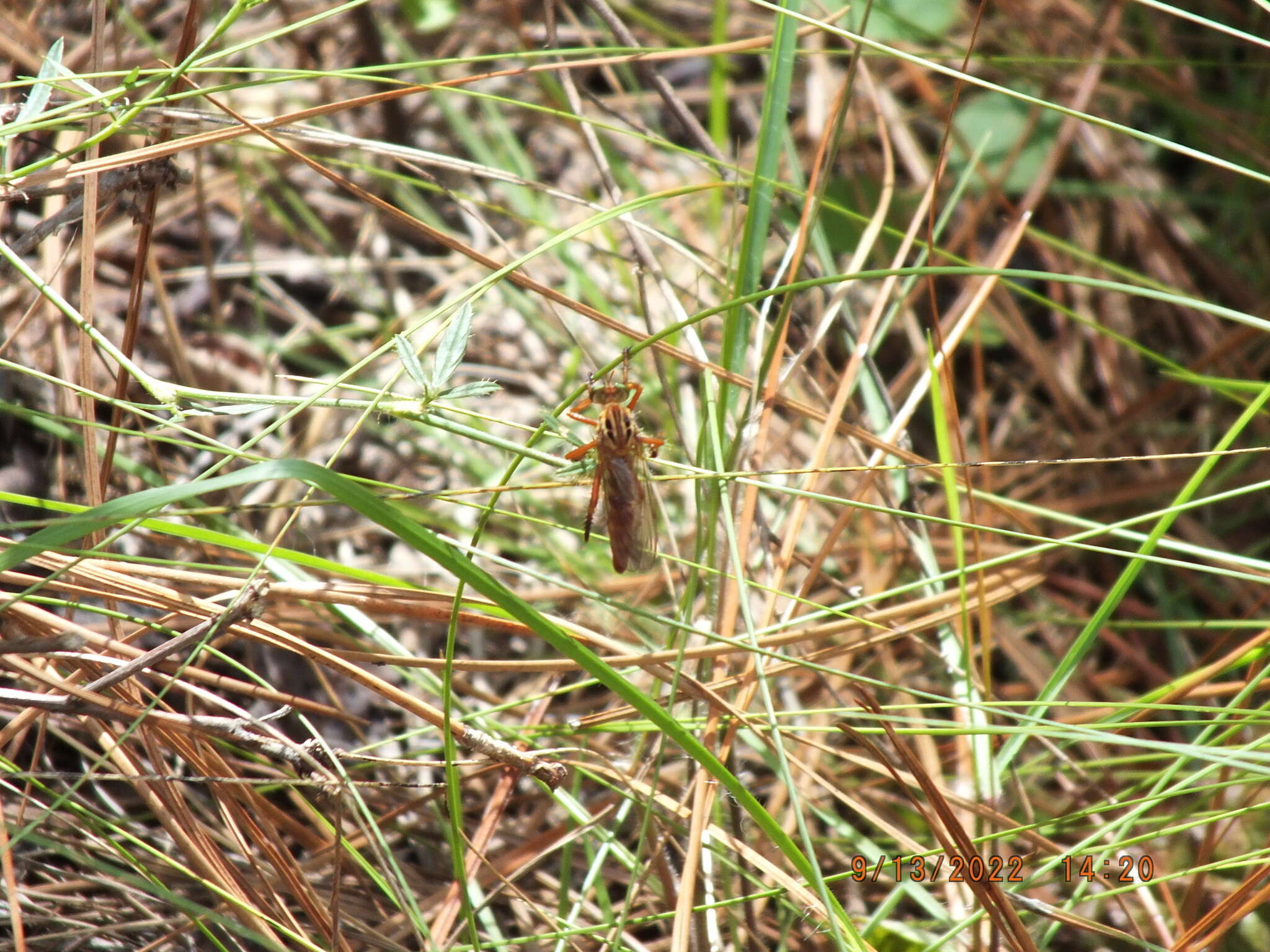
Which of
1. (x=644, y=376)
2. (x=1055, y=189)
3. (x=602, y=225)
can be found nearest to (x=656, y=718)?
(x=644, y=376)

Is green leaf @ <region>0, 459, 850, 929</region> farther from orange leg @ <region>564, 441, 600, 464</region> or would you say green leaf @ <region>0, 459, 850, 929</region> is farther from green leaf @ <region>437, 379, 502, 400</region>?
orange leg @ <region>564, 441, 600, 464</region>

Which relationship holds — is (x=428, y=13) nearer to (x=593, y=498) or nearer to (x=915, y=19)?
(x=915, y=19)

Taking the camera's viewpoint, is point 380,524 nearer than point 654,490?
Yes

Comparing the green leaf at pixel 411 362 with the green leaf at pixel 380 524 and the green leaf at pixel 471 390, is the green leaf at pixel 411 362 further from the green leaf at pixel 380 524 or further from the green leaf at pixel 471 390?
the green leaf at pixel 380 524

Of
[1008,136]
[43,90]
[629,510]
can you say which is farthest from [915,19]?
[43,90]

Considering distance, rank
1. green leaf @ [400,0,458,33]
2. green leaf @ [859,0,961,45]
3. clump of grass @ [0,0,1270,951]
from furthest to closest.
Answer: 1. green leaf @ [859,0,961,45]
2. green leaf @ [400,0,458,33]
3. clump of grass @ [0,0,1270,951]

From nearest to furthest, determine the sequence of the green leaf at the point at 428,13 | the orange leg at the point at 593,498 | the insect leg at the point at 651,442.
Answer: the insect leg at the point at 651,442
the orange leg at the point at 593,498
the green leaf at the point at 428,13

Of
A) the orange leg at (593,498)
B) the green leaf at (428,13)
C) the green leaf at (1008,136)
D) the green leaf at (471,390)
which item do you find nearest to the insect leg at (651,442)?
the orange leg at (593,498)
